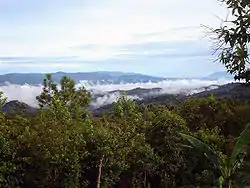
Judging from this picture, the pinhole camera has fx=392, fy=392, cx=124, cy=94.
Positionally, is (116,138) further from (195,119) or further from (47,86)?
(47,86)

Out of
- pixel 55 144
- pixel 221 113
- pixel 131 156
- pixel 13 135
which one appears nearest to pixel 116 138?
pixel 131 156

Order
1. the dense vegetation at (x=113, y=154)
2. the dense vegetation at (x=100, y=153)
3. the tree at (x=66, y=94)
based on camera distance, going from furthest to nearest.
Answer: the tree at (x=66, y=94) → the dense vegetation at (x=100, y=153) → the dense vegetation at (x=113, y=154)

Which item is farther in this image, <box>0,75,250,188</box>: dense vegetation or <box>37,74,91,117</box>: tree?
<box>37,74,91,117</box>: tree

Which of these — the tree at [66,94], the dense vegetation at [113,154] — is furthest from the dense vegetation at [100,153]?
the tree at [66,94]

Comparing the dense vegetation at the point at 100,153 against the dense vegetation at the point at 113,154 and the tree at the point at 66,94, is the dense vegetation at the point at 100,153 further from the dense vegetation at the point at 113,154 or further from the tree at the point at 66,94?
the tree at the point at 66,94

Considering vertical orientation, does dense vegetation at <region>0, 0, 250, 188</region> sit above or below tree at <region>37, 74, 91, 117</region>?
below

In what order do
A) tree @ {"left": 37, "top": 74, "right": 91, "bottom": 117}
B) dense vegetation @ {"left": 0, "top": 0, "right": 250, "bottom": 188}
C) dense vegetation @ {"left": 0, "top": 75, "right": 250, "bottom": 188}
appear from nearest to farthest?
dense vegetation @ {"left": 0, "top": 0, "right": 250, "bottom": 188} < dense vegetation @ {"left": 0, "top": 75, "right": 250, "bottom": 188} < tree @ {"left": 37, "top": 74, "right": 91, "bottom": 117}

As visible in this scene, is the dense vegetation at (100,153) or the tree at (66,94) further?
the tree at (66,94)

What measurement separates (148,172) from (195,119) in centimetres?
404

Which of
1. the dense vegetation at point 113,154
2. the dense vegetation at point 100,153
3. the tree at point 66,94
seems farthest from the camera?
the tree at point 66,94

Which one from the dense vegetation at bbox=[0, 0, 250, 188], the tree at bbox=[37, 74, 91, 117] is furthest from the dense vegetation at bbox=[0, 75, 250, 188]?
the tree at bbox=[37, 74, 91, 117]

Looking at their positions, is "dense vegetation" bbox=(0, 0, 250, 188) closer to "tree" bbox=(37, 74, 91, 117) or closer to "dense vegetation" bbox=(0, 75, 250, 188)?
"dense vegetation" bbox=(0, 75, 250, 188)

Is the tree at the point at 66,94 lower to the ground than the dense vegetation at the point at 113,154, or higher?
higher

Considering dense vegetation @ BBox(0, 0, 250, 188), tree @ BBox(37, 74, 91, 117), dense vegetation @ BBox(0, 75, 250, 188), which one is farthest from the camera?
tree @ BBox(37, 74, 91, 117)
